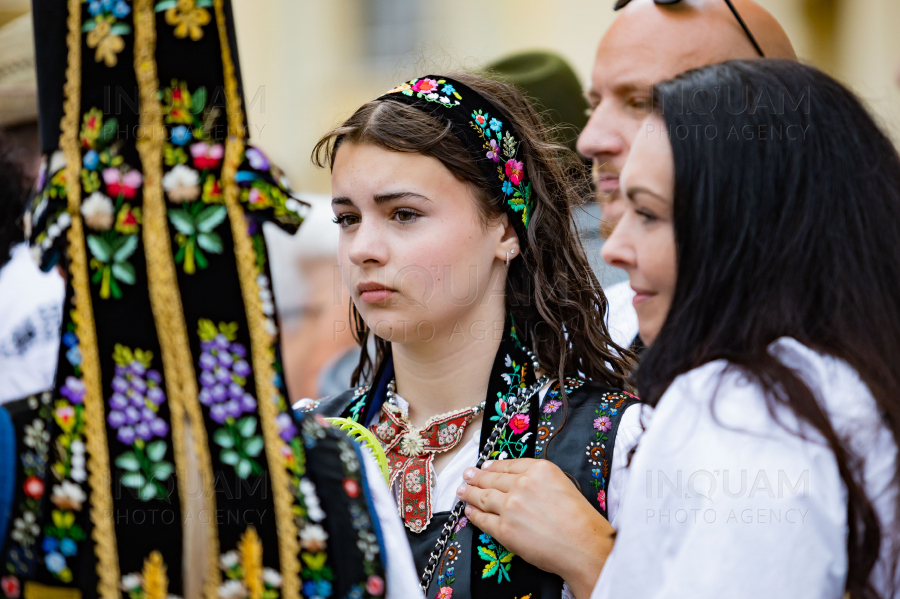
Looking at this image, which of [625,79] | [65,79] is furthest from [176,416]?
[625,79]

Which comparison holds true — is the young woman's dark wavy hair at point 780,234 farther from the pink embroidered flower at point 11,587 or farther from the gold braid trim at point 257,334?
the pink embroidered flower at point 11,587

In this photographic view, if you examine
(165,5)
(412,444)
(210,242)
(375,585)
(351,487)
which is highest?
(165,5)

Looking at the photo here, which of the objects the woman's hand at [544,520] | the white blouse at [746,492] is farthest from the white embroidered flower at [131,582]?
the woman's hand at [544,520]

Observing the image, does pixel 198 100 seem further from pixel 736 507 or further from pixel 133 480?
pixel 736 507

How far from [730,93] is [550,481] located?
73cm

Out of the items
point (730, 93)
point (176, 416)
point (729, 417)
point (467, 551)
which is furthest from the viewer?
point (467, 551)

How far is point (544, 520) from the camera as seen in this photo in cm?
159

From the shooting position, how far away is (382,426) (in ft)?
6.68

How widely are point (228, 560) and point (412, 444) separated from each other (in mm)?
925

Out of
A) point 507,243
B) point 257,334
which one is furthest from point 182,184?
point 507,243

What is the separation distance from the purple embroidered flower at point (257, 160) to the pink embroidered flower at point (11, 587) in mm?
553

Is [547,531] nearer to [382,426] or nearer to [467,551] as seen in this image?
[467,551]

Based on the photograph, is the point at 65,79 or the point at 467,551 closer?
the point at 65,79

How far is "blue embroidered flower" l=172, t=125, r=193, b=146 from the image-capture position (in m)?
1.04
